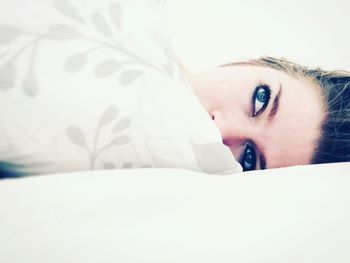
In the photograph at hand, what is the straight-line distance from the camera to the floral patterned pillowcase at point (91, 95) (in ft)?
1.41

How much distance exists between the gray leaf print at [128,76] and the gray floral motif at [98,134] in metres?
0.04

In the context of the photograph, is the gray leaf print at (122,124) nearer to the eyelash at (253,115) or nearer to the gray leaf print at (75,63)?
the gray leaf print at (75,63)

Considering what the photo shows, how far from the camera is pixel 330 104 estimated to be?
0.75 m

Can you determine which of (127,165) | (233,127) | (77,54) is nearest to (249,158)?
(233,127)

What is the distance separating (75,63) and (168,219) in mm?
240

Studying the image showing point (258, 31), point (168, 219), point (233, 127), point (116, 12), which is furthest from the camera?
point (258, 31)

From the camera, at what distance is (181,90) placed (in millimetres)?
511

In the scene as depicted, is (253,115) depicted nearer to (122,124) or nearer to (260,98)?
(260,98)

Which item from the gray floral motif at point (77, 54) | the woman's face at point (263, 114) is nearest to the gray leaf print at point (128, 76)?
the gray floral motif at point (77, 54)

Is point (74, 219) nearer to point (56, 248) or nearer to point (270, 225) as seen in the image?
point (56, 248)

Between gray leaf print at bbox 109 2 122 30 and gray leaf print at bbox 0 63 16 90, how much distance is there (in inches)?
6.1

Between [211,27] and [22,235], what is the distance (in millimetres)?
670

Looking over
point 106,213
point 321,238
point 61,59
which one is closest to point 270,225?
point 321,238

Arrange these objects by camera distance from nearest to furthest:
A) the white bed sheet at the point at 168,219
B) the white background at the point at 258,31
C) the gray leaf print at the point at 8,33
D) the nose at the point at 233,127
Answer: the white bed sheet at the point at 168,219, the gray leaf print at the point at 8,33, the nose at the point at 233,127, the white background at the point at 258,31
